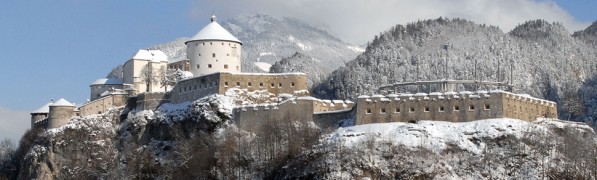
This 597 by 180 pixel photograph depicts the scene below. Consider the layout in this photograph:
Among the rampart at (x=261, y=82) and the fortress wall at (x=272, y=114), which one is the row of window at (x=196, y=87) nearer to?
the rampart at (x=261, y=82)

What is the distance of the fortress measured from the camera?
10256 centimetres

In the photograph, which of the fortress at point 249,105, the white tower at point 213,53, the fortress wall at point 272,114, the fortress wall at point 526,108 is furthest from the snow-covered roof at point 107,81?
the fortress wall at point 526,108

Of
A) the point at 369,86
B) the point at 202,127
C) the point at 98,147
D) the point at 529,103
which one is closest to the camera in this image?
the point at 529,103

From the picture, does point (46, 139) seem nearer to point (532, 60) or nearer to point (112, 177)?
point (112, 177)

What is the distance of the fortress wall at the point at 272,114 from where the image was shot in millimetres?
110062

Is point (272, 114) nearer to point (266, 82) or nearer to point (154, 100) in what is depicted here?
point (266, 82)

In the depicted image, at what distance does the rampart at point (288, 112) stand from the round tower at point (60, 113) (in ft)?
80.4

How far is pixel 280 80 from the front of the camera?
117m

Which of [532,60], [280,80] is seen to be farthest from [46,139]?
[532,60]

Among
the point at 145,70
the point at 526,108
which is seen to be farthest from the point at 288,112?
the point at 145,70

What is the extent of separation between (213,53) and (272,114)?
17.7 m

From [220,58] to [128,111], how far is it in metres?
11.3

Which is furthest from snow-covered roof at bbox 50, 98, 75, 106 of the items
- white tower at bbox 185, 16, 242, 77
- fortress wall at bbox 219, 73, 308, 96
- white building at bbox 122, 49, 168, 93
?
fortress wall at bbox 219, 73, 308, 96

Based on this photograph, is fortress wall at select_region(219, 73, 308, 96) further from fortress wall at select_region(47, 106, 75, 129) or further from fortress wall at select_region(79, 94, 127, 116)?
fortress wall at select_region(47, 106, 75, 129)
